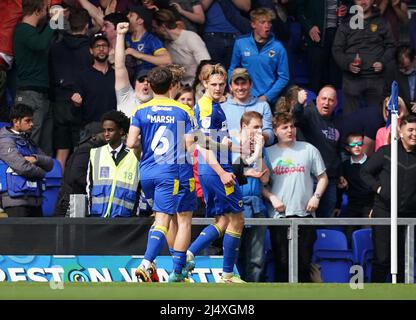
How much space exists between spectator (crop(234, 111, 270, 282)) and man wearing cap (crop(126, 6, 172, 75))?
207cm

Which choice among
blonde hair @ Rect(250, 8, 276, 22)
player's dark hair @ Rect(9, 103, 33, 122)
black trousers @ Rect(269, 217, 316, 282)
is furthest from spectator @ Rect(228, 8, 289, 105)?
player's dark hair @ Rect(9, 103, 33, 122)

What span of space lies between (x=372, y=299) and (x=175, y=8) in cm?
771

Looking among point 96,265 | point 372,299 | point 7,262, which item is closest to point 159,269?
point 96,265

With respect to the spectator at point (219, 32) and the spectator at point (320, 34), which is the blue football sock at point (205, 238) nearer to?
the spectator at point (219, 32)

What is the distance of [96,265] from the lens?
14234mm

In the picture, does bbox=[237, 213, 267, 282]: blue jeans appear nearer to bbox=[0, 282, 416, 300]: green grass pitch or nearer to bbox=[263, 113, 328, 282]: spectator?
bbox=[263, 113, 328, 282]: spectator

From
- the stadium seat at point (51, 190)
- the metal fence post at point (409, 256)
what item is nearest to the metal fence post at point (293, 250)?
the metal fence post at point (409, 256)

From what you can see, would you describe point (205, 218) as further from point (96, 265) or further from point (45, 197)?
point (45, 197)

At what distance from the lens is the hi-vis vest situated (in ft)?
48.3

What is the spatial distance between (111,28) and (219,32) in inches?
59.5

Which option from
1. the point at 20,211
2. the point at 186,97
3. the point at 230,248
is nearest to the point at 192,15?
the point at 186,97

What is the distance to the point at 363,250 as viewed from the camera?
15094 millimetres

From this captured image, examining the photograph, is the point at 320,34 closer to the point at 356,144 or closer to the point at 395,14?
the point at 395,14
